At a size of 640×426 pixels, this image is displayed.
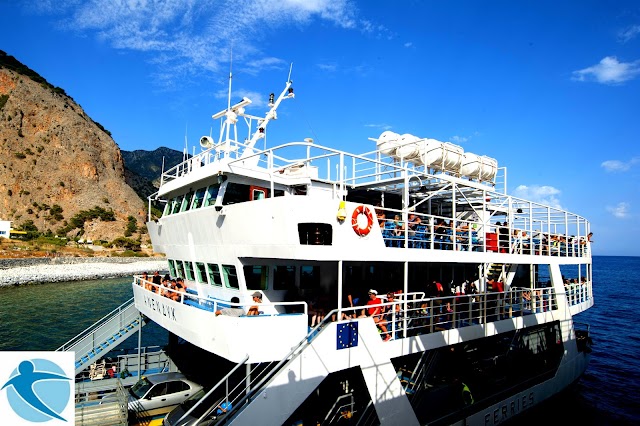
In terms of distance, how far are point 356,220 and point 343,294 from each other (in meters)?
3.46

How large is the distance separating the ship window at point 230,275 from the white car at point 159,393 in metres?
5.25

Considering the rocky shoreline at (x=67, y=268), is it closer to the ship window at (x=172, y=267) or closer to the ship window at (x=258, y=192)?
the ship window at (x=172, y=267)

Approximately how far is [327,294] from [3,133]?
114304 millimetres

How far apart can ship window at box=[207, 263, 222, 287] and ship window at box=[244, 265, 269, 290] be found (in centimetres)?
135

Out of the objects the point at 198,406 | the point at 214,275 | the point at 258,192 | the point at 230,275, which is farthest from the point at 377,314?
the point at 198,406

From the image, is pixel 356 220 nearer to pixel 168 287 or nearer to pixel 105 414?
pixel 168 287

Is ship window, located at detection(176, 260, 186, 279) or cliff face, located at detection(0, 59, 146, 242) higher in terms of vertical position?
cliff face, located at detection(0, 59, 146, 242)

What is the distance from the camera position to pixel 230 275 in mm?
11664

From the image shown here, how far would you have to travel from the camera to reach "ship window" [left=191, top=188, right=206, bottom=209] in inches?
510

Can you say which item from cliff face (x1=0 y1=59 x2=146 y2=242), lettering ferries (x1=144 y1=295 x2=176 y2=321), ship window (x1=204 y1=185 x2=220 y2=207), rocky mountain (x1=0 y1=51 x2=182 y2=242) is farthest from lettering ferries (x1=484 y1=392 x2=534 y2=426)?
cliff face (x1=0 y1=59 x2=146 y2=242)

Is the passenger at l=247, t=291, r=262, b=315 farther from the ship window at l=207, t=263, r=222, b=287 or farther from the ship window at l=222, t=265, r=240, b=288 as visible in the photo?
the ship window at l=207, t=263, r=222, b=287

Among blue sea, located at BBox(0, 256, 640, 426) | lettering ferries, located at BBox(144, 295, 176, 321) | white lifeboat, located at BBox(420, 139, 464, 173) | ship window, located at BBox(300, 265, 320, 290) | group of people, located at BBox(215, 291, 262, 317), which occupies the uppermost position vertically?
white lifeboat, located at BBox(420, 139, 464, 173)

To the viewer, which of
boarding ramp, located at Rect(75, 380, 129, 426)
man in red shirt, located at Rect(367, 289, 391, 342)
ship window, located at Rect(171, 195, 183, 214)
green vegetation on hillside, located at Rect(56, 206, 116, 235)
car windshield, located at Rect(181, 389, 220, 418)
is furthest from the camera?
green vegetation on hillside, located at Rect(56, 206, 116, 235)

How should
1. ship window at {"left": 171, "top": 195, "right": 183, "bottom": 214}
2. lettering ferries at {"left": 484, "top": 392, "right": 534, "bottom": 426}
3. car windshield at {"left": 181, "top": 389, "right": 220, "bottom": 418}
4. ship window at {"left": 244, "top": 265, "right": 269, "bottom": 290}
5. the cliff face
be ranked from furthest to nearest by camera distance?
the cliff face < ship window at {"left": 171, "top": 195, "right": 183, "bottom": 214} < lettering ferries at {"left": 484, "top": 392, "right": 534, "bottom": 426} < car windshield at {"left": 181, "top": 389, "right": 220, "bottom": 418} < ship window at {"left": 244, "top": 265, "right": 269, "bottom": 290}
